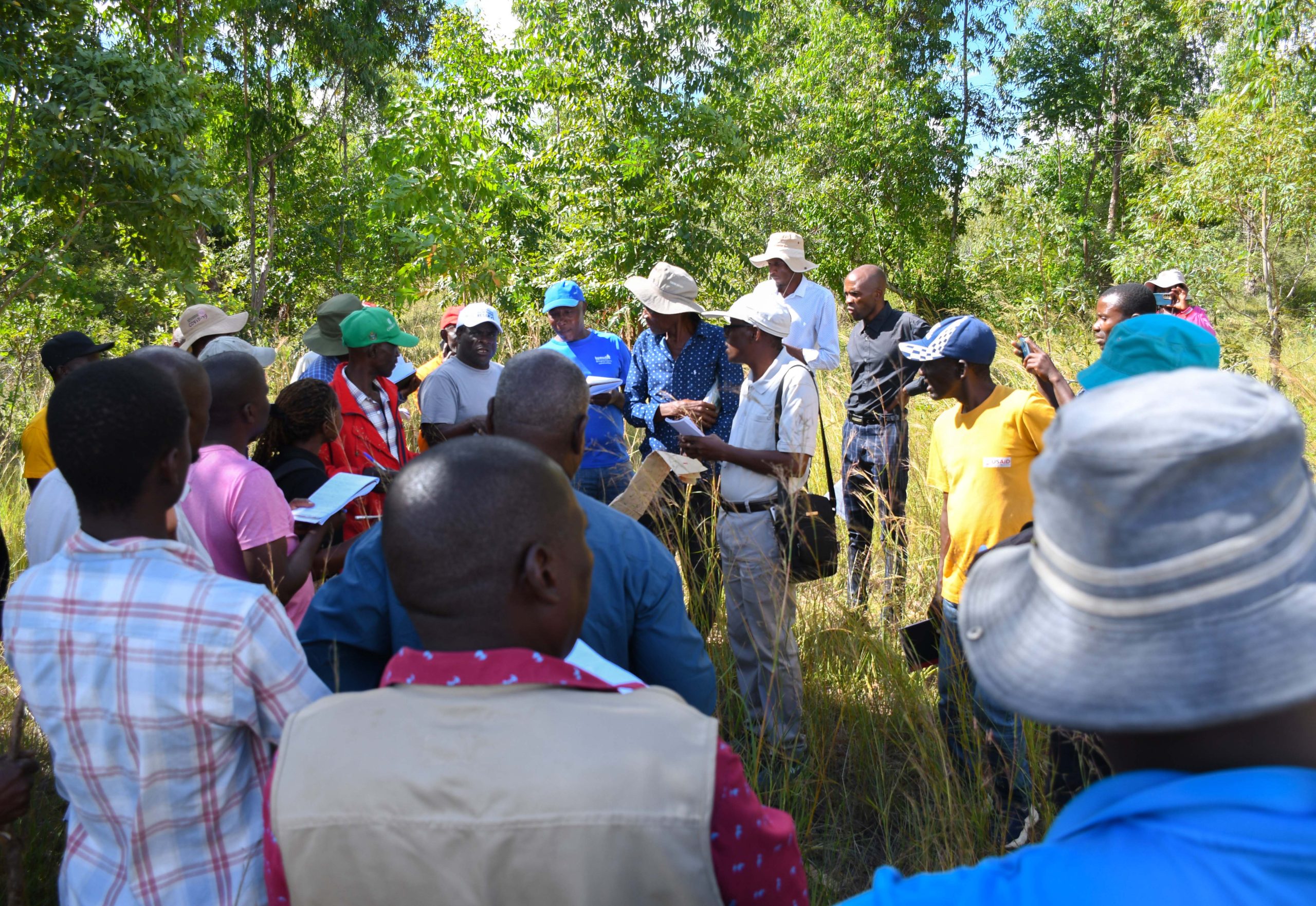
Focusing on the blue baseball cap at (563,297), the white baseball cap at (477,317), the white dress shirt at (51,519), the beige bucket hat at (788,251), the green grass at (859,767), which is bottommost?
the green grass at (859,767)

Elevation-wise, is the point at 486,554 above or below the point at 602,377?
above

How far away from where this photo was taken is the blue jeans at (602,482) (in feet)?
16.1

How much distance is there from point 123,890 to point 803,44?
17.4 m

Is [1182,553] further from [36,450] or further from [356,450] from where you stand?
[36,450]

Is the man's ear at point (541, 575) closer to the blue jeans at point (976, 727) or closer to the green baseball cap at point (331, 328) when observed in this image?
the blue jeans at point (976, 727)

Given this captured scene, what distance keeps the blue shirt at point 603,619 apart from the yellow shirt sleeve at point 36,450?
292 centimetres

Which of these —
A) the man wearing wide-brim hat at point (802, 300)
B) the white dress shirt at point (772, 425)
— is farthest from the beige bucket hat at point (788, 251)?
the white dress shirt at point (772, 425)

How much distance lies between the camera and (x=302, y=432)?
10.9ft

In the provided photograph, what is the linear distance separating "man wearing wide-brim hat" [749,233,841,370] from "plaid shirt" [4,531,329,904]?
14.8 feet

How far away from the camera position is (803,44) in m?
16.5

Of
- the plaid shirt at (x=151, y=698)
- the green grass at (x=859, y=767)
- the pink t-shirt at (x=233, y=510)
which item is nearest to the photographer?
the plaid shirt at (x=151, y=698)

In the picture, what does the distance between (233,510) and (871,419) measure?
151 inches

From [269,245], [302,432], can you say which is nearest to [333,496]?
[302,432]

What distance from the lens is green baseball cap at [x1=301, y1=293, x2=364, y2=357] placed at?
5.08m
